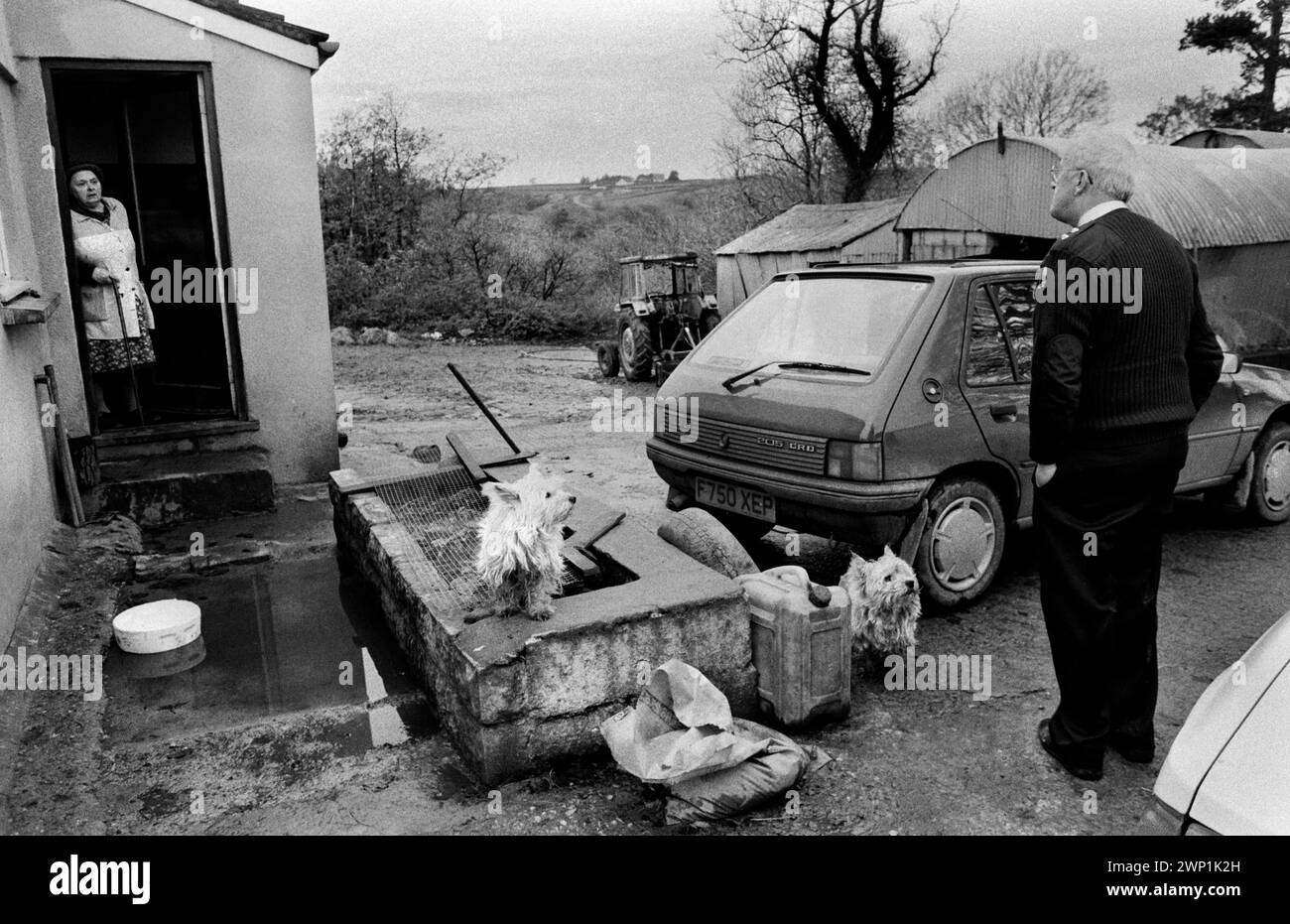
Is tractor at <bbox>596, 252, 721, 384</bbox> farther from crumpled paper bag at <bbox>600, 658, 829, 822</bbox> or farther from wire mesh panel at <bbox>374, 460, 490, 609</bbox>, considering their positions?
crumpled paper bag at <bbox>600, 658, 829, 822</bbox>

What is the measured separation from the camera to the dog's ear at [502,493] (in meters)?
3.79

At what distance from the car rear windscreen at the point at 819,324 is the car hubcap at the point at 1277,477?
10.9 feet

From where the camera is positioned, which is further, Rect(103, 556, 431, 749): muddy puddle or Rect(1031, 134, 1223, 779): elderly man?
Rect(103, 556, 431, 749): muddy puddle

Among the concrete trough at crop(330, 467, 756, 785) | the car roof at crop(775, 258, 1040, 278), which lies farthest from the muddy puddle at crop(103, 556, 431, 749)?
the car roof at crop(775, 258, 1040, 278)

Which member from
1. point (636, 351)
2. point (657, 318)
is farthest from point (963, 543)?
point (657, 318)

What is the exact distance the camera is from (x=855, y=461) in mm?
4625

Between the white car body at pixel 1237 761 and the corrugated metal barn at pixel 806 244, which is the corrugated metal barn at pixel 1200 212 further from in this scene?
the white car body at pixel 1237 761

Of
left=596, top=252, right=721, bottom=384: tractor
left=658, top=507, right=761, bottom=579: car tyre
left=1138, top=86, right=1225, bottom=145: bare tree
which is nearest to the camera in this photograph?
left=658, top=507, right=761, bottom=579: car tyre

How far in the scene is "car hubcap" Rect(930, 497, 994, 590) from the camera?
4883 millimetres

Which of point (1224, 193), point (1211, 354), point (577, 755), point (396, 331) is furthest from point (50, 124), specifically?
point (396, 331)

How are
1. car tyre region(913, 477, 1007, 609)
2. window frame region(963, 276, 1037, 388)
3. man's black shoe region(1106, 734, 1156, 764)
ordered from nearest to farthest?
1. man's black shoe region(1106, 734, 1156, 764)
2. car tyre region(913, 477, 1007, 609)
3. window frame region(963, 276, 1037, 388)

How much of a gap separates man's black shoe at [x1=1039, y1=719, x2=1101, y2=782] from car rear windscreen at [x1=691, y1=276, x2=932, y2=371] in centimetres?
193

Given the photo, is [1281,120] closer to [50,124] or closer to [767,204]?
[767,204]

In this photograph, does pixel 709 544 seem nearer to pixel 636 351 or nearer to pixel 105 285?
pixel 105 285
